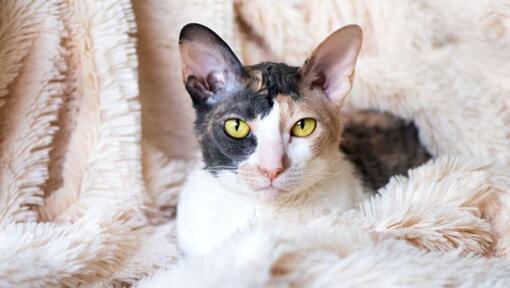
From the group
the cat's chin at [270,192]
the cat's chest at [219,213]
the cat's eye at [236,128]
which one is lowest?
A: the cat's chest at [219,213]

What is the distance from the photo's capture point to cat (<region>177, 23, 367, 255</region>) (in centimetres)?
108

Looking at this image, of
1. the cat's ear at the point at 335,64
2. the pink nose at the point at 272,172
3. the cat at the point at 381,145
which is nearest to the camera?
the pink nose at the point at 272,172

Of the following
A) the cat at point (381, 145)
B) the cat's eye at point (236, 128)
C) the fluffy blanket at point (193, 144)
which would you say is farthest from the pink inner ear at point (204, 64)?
the cat at point (381, 145)

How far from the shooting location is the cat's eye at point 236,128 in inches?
43.3

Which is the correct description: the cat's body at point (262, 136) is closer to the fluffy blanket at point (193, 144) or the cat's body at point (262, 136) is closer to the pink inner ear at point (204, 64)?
the pink inner ear at point (204, 64)

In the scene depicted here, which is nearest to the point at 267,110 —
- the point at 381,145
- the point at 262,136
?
the point at 262,136

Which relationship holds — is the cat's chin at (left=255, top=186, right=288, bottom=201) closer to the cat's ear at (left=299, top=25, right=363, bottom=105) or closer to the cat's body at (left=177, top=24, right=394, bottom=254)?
the cat's body at (left=177, top=24, right=394, bottom=254)

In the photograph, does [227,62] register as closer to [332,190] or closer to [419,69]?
[332,190]

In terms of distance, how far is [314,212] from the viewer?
1.19m

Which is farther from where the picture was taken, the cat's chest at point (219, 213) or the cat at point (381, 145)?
the cat at point (381, 145)

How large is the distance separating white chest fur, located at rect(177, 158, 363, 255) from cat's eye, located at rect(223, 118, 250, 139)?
0.42 feet

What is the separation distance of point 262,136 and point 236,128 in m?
0.06

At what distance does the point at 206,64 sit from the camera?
1.20 metres

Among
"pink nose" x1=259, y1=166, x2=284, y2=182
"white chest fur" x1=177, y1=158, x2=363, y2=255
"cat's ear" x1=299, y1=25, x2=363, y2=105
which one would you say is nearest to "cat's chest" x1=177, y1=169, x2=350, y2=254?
"white chest fur" x1=177, y1=158, x2=363, y2=255
